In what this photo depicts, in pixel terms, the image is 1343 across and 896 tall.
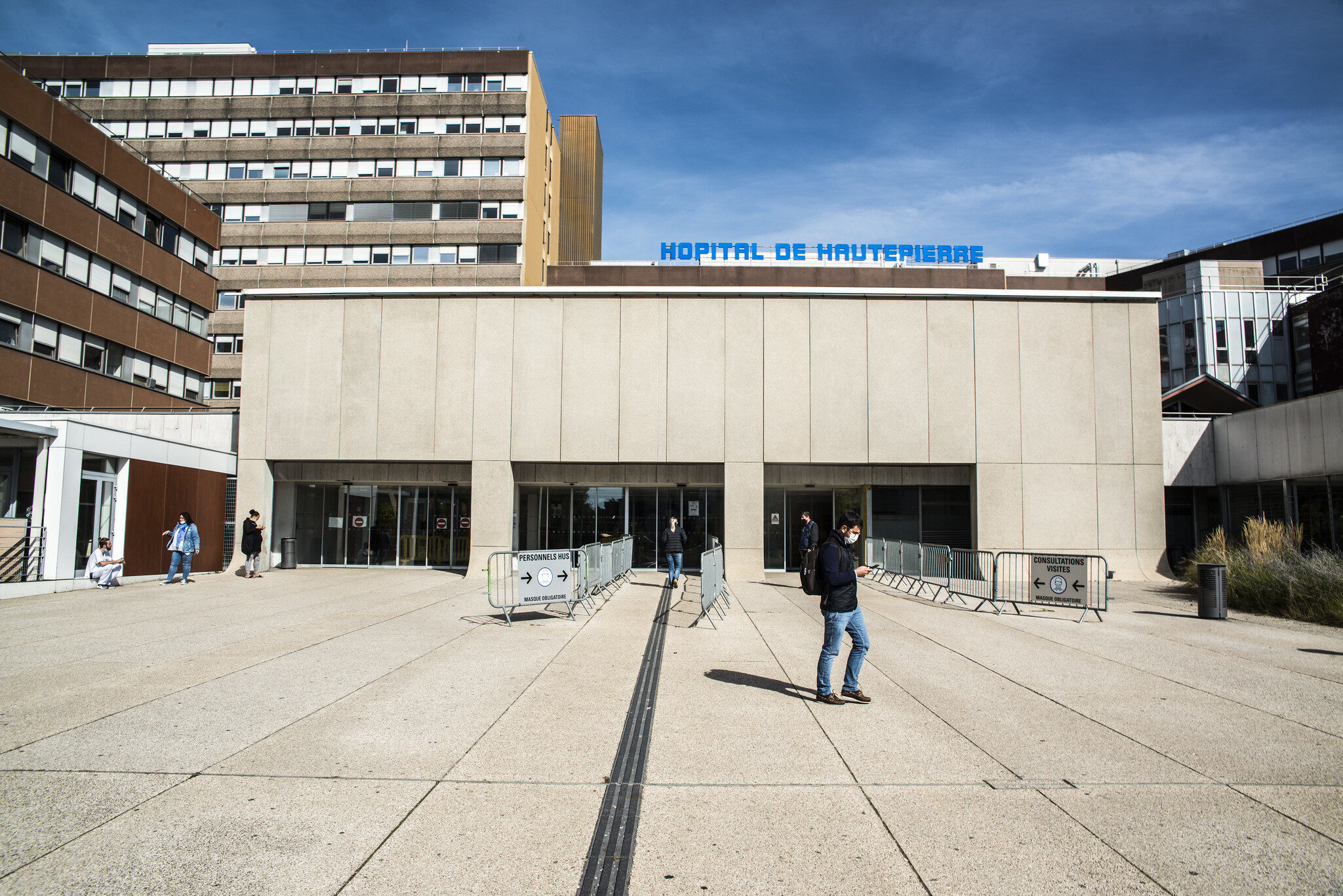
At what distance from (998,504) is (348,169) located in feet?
125

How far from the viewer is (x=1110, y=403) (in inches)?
981

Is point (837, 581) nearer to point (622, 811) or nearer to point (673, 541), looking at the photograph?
point (622, 811)

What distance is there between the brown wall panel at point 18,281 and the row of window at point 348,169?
18.4 m

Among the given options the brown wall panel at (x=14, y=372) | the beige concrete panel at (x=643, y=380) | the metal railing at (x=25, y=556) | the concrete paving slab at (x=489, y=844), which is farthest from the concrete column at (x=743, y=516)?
the brown wall panel at (x=14, y=372)

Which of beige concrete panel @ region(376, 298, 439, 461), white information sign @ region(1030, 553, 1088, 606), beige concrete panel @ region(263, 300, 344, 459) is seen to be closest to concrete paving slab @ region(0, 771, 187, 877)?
white information sign @ region(1030, 553, 1088, 606)

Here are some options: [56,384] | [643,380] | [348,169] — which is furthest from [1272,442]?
[348,169]

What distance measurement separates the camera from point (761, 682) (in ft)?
30.6

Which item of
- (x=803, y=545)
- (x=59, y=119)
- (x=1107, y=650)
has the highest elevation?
(x=59, y=119)

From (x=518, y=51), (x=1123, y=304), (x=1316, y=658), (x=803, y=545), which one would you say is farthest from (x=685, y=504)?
(x=518, y=51)

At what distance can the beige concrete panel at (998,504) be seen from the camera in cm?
2453

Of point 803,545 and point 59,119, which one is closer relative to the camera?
point 803,545

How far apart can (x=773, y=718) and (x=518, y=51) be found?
148ft

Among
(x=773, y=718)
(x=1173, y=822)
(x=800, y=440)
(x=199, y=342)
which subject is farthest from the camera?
(x=199, y=342)

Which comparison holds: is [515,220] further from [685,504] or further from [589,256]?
[685,504]
